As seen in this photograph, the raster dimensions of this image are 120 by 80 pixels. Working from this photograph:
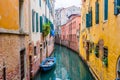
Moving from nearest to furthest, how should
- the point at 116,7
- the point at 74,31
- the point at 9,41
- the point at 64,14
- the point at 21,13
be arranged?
the point at 9,41 < the point at 116,7 < the point at 21,13 < the point at 74,31 < the point at 64,14

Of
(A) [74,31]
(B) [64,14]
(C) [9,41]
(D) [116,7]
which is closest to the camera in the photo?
(C) [9,41]

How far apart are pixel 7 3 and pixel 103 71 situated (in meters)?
6.16

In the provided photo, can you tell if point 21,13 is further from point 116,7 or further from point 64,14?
point 64,14

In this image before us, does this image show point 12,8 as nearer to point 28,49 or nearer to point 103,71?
point 28,49

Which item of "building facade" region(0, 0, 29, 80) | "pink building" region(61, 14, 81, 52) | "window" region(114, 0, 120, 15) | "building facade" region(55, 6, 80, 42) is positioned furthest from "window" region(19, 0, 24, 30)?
"building facade" region(55, 6, 80, 42)

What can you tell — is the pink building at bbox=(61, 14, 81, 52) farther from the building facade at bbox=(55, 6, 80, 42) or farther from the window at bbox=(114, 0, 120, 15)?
the window at bbox=(114, 0, 120, 15)

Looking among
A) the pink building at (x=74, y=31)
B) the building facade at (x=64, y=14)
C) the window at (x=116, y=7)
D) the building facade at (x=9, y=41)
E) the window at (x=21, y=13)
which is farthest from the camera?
the building facade at (x=64, y=14)

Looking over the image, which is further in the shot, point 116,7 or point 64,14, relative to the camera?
point 64,14

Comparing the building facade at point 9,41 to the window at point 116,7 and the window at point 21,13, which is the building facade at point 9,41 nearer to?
the window at point 21,13

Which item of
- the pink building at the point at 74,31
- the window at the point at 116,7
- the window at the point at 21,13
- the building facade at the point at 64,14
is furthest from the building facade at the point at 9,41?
the building facade at the point at 64,14

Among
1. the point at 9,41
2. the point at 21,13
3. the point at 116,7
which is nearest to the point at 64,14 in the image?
the point at 21,13

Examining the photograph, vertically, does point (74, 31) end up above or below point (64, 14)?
below

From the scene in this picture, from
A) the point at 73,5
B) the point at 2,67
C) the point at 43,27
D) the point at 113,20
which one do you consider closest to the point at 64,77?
the point at 43,27

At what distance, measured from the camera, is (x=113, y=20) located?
9.65 metres
